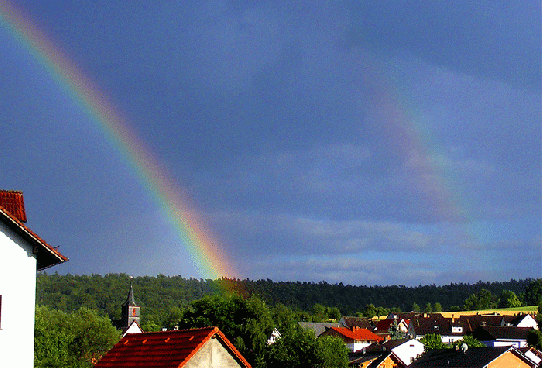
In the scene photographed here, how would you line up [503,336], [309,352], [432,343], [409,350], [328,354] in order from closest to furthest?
[328,354] → [309,352] → [409,350] → [432,343] → [503,336]

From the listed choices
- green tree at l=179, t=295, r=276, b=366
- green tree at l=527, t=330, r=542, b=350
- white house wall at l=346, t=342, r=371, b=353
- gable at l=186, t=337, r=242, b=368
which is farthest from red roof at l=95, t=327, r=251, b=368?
green tree at l=527, t=330, r=542, b=350

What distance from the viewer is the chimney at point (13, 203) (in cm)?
2867

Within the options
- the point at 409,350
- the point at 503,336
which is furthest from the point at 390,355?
the point at 503,336

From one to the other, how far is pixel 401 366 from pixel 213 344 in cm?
8223

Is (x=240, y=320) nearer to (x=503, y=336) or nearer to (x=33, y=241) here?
(x=33, y=241)

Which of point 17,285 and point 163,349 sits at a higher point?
point 17,285

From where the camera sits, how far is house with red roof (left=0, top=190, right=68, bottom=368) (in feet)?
89.1

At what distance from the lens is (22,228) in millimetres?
27422

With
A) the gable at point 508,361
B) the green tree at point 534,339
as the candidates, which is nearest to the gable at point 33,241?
the gable at point 508,361

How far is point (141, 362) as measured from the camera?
101 ft

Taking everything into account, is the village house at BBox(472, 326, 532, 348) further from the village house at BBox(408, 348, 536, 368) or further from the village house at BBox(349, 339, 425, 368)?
the village house at BBox(408, 348, 536, 368)

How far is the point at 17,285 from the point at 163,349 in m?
6.80

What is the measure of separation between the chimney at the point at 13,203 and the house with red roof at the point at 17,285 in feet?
0.99

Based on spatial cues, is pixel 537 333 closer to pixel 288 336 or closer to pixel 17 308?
pixel 288 336
